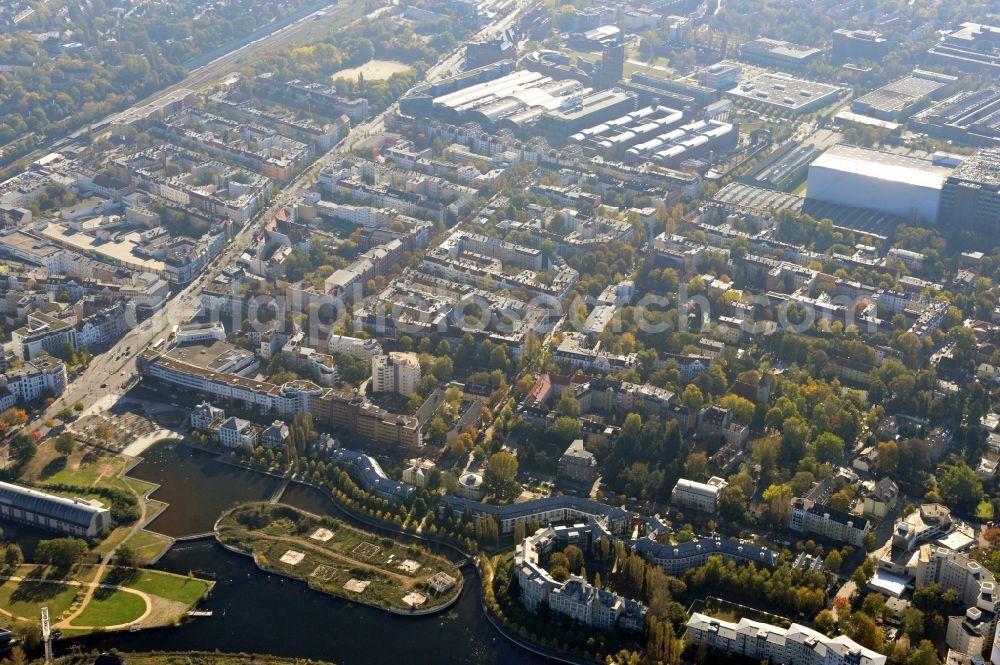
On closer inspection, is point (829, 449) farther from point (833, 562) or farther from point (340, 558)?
point (340, 558)

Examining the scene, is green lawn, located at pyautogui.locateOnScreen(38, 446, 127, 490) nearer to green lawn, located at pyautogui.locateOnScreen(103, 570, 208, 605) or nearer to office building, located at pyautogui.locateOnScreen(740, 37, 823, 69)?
green lawn, located at pyautogui.locateOnScreen(103, 570, 208, 605)

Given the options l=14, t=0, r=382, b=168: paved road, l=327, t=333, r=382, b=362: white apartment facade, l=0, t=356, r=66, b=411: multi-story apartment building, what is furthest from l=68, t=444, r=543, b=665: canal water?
l=14, t=0, r=382, b=168: paved road

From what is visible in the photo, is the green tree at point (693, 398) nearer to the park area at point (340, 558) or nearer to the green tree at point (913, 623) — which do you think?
the park area at point (340, 558)

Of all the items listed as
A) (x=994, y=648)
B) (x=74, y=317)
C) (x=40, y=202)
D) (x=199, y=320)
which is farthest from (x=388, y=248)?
(x=994, y=648)

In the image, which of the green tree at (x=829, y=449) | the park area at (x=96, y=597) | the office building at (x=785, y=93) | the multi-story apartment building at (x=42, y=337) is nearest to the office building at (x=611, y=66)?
the office building at (x=785, y=93)

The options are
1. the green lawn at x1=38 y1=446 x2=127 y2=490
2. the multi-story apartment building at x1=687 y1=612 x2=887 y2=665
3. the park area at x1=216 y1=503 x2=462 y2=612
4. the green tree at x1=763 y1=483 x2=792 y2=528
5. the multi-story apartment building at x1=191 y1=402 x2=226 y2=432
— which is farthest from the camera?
the multi-story apartment building at x1=191 y1=402 x2=226 y2=432

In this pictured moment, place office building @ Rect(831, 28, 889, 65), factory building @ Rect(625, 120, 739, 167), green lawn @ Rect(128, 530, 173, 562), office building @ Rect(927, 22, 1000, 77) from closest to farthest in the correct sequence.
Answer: green lawn @ Rect(128, 530, 173, 562) < factory building @ Rect(625, 120, 739, 167) < office building @ Rect(927, 22, 1000, 77) < office building @ Rect(831, 28, 889, 65)

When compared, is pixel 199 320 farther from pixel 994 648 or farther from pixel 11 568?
pixel 994 648
